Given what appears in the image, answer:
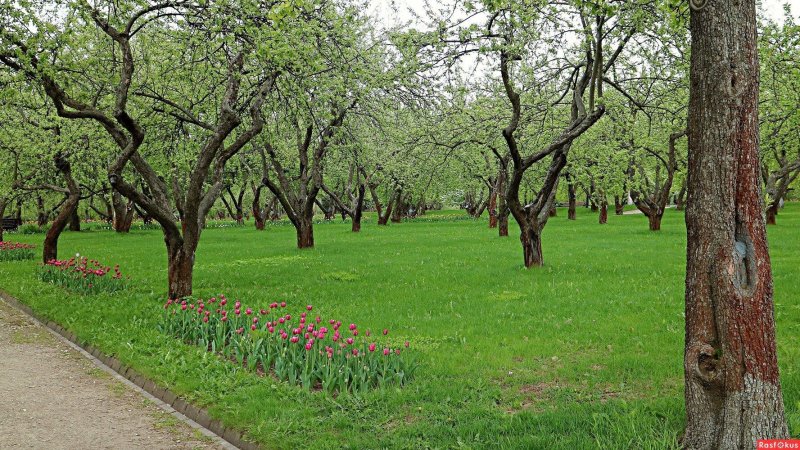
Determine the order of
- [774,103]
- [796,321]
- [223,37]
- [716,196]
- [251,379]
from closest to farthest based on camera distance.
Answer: [716,196]
[251,379]
[796,321]
[223,37]
[774,103]

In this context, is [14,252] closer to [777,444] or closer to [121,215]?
[121,215]

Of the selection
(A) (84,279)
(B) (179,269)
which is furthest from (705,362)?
(A) (84,279)

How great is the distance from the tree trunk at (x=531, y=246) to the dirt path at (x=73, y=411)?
10.9 metres

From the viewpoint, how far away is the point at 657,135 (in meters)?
27.8

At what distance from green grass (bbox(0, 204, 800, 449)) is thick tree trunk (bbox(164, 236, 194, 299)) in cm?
45

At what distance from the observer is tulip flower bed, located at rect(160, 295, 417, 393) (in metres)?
6.70

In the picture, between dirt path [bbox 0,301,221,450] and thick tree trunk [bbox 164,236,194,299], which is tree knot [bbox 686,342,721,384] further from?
thick tree trunk [bbox 164,236,194,299]

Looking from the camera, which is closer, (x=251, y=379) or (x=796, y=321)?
(x=251, y=379)

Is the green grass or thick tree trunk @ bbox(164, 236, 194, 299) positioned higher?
thick tree trunk @ bbox(164, 236, 194, 299)

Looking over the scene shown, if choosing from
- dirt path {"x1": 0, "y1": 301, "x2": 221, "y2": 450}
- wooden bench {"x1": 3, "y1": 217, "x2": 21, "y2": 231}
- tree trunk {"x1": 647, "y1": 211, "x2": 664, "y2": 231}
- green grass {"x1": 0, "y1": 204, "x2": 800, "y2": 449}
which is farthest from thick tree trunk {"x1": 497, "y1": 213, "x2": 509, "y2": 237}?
wooden bench {"x1": 3, "y1": 217, "x2": 21, "y2": 231}

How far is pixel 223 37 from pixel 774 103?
629 inches

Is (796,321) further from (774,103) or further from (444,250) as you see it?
(444,250)

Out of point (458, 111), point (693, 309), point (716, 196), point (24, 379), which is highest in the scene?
point (458, 111)

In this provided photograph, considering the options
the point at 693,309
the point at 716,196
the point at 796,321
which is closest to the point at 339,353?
the point at 693,309
